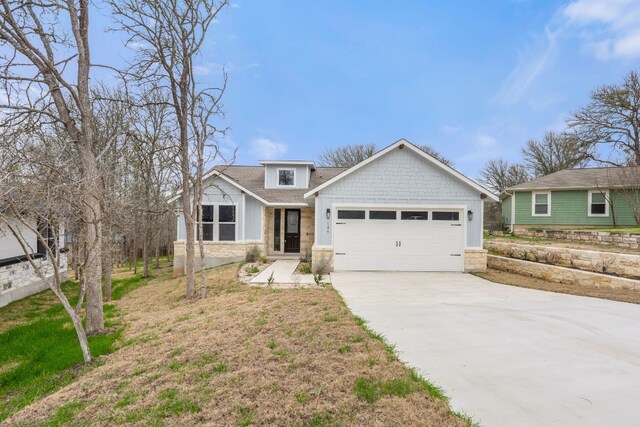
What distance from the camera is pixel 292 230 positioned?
53.2ft

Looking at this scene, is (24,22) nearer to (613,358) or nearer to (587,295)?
(613,358)

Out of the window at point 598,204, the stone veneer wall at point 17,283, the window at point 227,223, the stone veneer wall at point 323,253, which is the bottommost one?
the stone veneer wall at point 17,283

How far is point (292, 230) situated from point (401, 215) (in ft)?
20.8

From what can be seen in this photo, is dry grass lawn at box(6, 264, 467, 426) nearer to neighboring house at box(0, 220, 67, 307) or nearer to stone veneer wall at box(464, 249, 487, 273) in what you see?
neighboring house at box(0, 220, 67, 307)

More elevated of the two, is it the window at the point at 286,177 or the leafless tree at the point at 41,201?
the window at the point at 286,177

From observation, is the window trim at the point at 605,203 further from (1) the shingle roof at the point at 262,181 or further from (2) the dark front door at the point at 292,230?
(2) the dark front door at the point at 292,230

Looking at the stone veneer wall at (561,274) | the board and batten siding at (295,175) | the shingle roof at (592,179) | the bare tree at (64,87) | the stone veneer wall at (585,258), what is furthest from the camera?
the board and batten siding at (295,175)

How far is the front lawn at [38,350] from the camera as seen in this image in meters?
4.49

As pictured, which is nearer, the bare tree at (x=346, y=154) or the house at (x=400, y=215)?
the house at (x=400, y=215)

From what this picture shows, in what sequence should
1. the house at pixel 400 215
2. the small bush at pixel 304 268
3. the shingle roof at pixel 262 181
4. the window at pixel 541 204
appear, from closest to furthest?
the small bush at pixel 304 268 < the house at pixel 400 215 < the shingle roof at pixel 262 181 < the window at pixel 541 204

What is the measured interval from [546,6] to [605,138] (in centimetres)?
1785

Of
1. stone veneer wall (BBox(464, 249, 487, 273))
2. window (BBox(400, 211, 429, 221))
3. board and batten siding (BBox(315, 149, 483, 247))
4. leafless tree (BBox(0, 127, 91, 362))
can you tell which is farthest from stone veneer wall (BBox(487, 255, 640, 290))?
leafless tree (BBox(0, 127, 91, 362))

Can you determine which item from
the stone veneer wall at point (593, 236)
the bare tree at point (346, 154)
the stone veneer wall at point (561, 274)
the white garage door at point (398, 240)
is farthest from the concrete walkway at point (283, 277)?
the bare tree at point (346, 154)

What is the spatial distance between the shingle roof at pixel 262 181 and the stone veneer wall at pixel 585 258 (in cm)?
945
